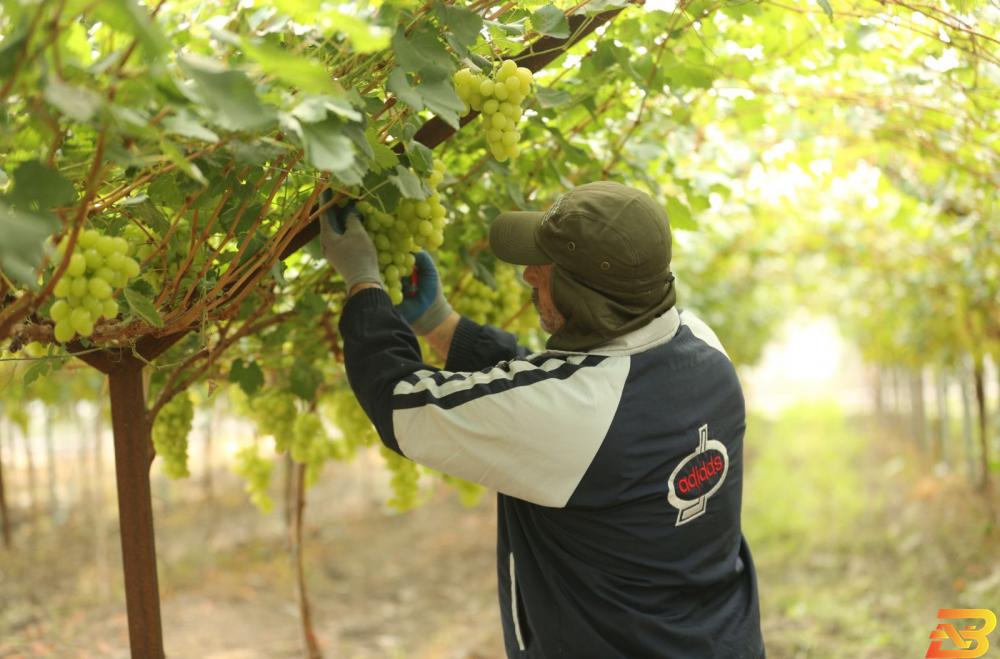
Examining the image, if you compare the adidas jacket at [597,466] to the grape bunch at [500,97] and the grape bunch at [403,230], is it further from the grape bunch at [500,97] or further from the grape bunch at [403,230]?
the grape bunch at [500,97]

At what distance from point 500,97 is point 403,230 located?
38 centimetres

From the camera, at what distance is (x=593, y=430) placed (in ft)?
5.61

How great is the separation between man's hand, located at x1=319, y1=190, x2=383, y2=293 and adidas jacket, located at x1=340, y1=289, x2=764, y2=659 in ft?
0.18

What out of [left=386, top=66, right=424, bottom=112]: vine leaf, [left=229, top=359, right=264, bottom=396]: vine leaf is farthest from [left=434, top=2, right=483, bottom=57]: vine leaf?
[left=229, top=359, right=264, bottom=396]: vine leaf

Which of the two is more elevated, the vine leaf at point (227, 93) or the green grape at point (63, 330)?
the vine leaf at point (227, 93)

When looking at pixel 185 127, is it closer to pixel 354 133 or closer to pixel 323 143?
pixel 323 143

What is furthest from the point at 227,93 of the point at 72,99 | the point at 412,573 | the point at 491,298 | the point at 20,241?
the point at 412,573

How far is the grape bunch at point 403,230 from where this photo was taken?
1.88 meters

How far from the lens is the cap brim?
192cm

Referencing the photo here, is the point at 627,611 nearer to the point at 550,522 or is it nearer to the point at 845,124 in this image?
the point at 550,522

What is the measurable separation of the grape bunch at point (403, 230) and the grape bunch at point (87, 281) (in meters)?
0.66

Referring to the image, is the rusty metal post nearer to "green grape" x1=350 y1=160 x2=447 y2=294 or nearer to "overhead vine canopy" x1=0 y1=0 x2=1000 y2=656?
"overhead vine canopy" x1=0 y1=0 x2=1000 y2=656

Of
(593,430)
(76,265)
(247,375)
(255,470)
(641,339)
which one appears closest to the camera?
(76,265)

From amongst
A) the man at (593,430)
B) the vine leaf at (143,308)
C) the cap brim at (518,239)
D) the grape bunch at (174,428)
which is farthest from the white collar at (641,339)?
the grape bunch at (174,428)
